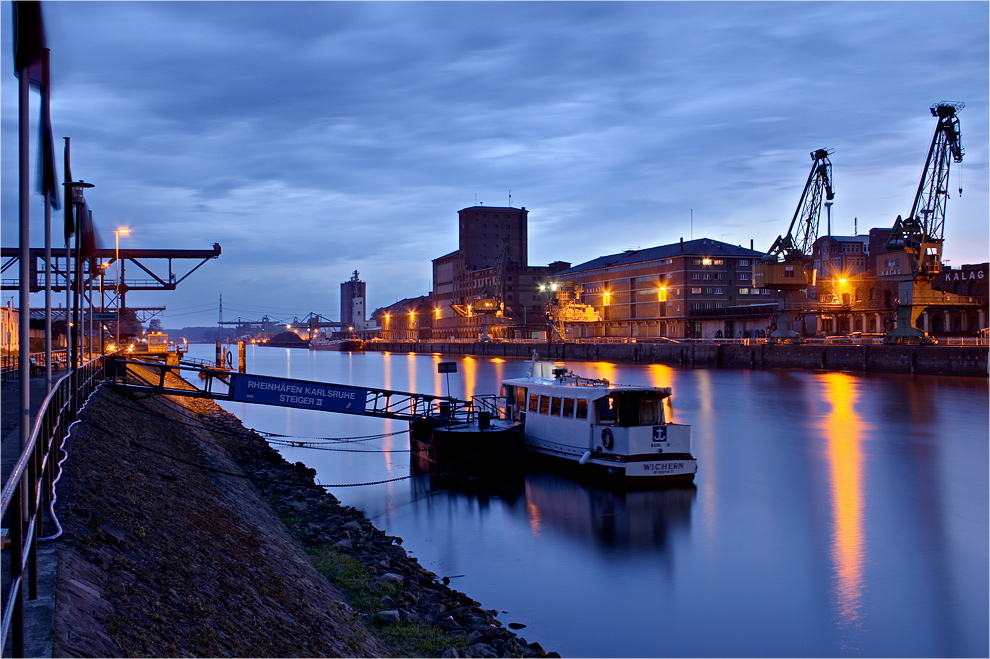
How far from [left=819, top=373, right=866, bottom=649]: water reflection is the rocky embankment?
22.7ft

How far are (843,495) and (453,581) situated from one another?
1619 centimetres

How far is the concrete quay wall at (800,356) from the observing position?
222ft

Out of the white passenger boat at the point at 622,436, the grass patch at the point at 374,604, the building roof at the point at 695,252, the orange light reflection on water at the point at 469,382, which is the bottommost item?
the orange light reflection on water at the point at 469,382

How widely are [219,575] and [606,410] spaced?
16338mm

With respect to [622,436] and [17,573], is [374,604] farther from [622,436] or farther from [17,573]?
[622,436]

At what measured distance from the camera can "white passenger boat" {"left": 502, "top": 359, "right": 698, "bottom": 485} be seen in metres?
24.4

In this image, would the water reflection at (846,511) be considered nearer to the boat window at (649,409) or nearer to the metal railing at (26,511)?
the boat window at (649,409)

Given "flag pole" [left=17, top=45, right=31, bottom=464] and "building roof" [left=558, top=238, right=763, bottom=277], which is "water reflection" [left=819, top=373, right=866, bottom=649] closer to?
"flag pole" [left=17, top=45, right=31, bottom=464]

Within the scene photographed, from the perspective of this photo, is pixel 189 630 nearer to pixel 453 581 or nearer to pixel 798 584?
pixel 453 581

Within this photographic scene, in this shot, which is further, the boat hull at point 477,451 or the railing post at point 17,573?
the boat hull at point 477,451

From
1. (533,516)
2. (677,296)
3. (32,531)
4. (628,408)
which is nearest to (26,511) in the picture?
(32,531)

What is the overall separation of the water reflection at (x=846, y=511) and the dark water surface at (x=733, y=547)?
7 centimetres

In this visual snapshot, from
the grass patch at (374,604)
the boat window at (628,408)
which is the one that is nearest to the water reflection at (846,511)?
the boat window at (628,408)

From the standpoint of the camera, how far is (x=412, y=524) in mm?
21047
